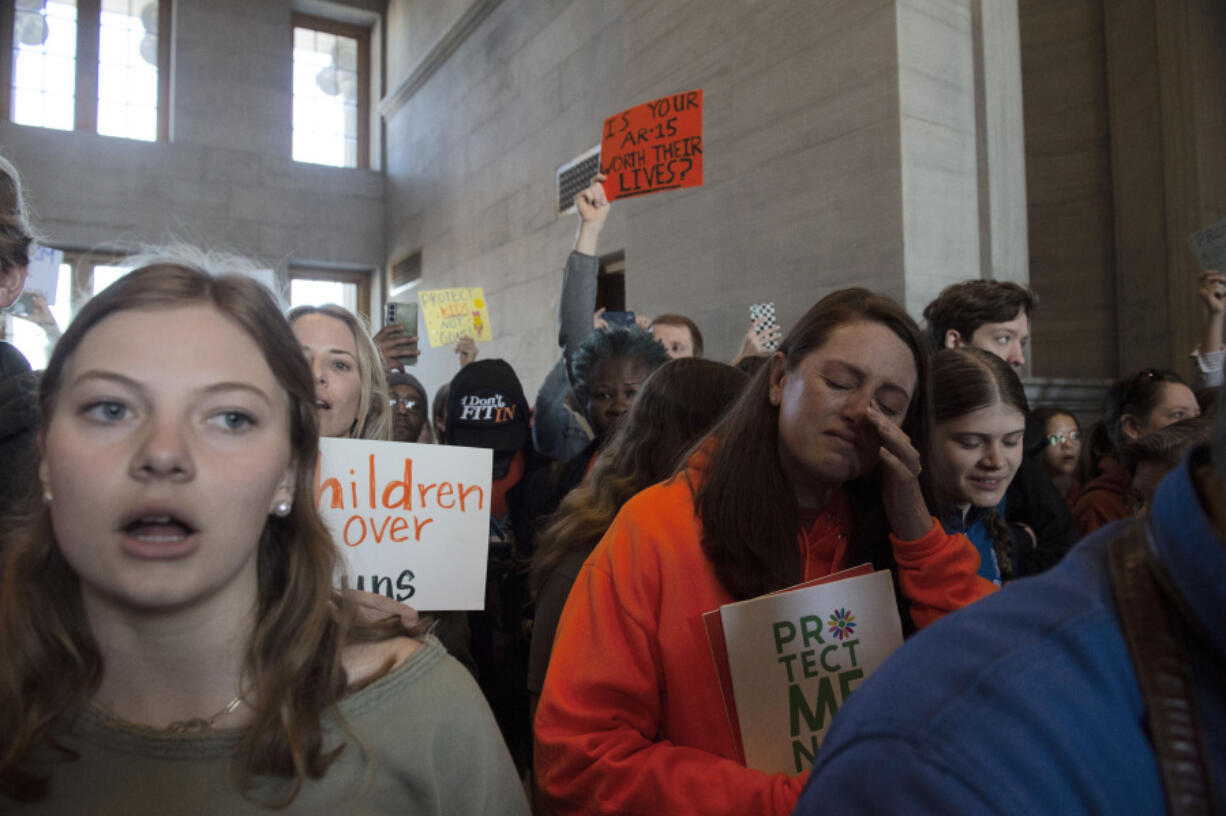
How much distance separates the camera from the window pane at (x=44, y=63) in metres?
9.56

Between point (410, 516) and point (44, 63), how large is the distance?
10997mm

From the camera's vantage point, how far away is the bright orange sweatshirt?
1120 millimetres

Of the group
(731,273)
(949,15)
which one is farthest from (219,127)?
(949,15)

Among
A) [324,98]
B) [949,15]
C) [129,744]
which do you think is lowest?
[129,744]

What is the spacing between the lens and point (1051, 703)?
0.48 m

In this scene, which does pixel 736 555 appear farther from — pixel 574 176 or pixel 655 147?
pixel 574 176

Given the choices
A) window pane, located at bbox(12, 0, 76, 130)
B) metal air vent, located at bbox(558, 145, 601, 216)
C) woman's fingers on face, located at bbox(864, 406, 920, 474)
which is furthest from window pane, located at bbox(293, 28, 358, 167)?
woman's fingers on face, located at bbox(864, 406, 920, 474)

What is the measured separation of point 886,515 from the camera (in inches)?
54.2

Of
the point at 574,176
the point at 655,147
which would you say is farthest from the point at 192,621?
the point at 574,176

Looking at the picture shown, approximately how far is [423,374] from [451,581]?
8.28 metres

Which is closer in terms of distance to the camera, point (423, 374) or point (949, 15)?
point (949, 15)

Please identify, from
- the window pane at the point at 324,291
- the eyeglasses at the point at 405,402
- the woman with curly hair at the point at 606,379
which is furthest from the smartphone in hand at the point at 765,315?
the window pane at the point at 324,291

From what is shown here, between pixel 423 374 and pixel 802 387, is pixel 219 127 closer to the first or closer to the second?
pixel 423 374

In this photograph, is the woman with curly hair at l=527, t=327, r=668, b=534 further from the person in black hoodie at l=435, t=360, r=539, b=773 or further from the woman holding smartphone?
the woman holding smartphone
